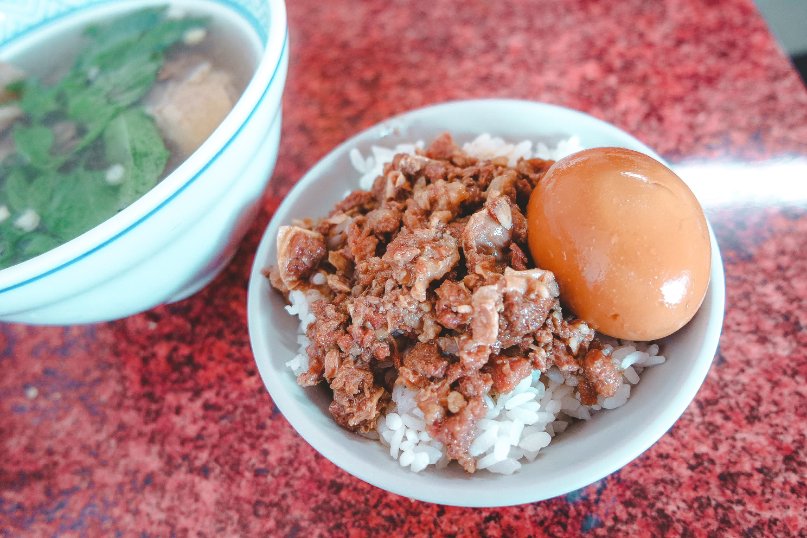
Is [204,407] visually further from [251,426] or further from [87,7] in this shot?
[87,7]

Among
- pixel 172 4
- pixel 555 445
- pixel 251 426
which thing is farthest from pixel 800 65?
pixel 251 426

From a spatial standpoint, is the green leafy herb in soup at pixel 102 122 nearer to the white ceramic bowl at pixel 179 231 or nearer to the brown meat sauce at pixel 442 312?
the white ceramic bowl at pixel 179 231

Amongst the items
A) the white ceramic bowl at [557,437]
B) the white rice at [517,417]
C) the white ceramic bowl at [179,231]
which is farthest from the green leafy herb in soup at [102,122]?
the white rice at [517,417]

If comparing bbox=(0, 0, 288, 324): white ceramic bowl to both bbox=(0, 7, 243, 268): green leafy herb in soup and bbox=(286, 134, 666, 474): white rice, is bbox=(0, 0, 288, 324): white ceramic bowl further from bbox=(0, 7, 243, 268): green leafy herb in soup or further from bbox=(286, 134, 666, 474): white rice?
bbox=(286, 134, 666, 474): white rice

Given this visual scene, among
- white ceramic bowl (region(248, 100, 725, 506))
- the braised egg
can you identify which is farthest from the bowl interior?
the braised egg

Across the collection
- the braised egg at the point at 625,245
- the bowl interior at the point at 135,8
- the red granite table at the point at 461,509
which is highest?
the bowl interior at the point at 135,8

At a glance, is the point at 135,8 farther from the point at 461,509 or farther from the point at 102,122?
the point at 461,509
